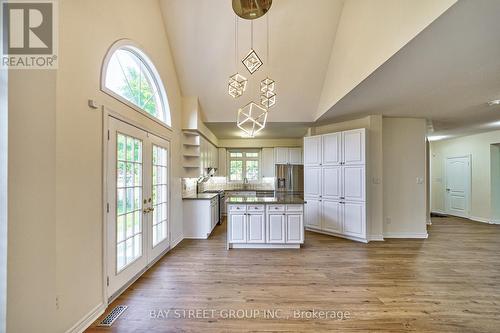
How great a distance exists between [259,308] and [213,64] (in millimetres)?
Answer: 4134

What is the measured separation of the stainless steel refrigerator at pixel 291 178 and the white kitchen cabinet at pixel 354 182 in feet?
7.88

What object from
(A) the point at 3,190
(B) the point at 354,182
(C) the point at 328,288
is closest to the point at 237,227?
(C) the point at 328,288

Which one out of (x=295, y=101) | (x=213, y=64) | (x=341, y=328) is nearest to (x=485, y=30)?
(x=341, y=328)

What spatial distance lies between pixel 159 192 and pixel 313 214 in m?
3.53

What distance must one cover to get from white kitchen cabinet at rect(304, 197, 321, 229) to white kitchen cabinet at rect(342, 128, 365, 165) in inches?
47.5

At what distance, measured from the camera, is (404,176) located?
5.13 m

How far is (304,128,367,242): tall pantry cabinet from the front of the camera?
476 cm

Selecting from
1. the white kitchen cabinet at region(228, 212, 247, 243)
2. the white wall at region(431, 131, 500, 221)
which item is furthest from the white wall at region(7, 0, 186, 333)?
the white wall at region(431, 131, 500, 221)

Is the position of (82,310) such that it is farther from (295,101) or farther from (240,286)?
(295,101)

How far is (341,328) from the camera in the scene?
2137 mm

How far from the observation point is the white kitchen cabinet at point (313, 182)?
17.9 ft

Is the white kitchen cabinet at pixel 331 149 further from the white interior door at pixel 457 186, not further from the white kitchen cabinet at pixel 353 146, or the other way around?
the white interior door at pixel 457 186

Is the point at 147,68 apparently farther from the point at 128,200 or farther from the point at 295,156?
the point at 295,156

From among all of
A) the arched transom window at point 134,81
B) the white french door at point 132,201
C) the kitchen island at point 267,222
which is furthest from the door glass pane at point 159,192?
the kitchen island at point 267,222
